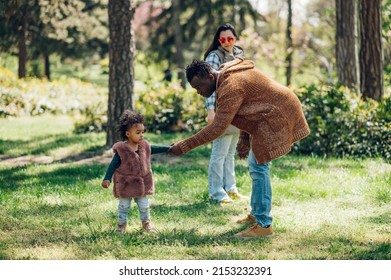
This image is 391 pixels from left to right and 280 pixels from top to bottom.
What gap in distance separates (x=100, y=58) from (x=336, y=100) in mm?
18411

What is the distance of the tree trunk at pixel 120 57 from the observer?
10.2 meters

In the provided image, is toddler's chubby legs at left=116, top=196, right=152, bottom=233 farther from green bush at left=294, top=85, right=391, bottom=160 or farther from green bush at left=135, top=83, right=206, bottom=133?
green bush at left=135, top=83, right=206, bottom=133

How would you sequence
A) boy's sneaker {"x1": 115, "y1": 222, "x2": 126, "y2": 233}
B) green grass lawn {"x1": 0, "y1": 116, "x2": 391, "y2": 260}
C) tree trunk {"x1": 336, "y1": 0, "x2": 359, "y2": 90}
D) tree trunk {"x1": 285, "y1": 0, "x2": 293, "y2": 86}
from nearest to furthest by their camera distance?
green grass lawn {"x1": 0, "y1": 116, "x2": 391, "y2": 260} → boy's sneaker {"x1": 115, "y1": 222, "x2": 126, "y2": 233} → tree trunk {"x1": 336, "y1": 0, "x2": 359, "y2": 90} → tree trunk {"x1": 285, "y1": 0, "x2": 293, "y2": 86}

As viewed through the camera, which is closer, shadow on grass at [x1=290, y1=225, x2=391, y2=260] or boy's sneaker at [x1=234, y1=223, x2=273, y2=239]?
shadow on grass at [x1=290, y1=225, x2=391, y2=260]

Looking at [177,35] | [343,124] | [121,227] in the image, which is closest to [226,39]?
[121,227]

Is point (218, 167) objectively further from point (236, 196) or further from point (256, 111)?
point (256, 111)

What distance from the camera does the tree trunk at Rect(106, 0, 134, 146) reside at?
33.4 ft

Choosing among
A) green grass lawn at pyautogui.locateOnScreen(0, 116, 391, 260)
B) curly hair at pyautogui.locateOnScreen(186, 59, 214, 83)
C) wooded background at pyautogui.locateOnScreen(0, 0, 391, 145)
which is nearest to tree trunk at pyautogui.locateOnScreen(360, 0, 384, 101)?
wooded background at pyautogui.locateOnScreen(0, 0, 391, 145)

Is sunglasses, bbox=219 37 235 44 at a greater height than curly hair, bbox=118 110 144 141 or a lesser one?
greater

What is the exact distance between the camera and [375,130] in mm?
10031

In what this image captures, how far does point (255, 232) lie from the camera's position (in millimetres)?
5676

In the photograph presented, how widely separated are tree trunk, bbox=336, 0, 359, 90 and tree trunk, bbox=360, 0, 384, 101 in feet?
3.47

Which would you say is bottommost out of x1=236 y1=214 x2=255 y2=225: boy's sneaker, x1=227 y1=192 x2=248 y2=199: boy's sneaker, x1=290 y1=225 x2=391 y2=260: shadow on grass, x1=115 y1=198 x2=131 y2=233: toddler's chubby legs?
x1=227 y1=192 x2=248 y2=199: boy's sneaker
